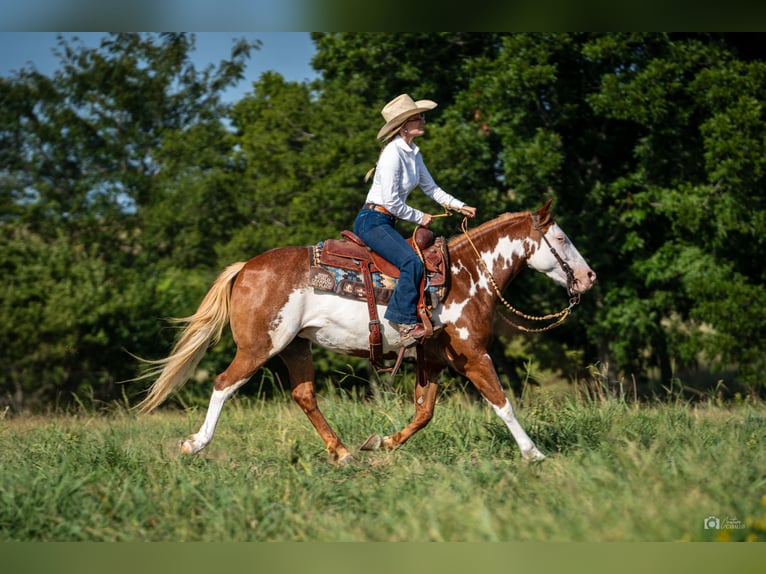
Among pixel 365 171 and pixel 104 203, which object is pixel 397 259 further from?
pixel 104 203

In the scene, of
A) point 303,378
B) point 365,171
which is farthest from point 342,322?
point 365,171

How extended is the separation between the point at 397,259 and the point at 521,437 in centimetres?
159

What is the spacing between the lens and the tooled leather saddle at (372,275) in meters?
5.95

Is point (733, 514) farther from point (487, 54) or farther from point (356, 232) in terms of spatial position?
point (487, 54)

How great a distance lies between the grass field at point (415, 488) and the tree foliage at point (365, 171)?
20.3 ft

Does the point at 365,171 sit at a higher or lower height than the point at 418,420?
higher

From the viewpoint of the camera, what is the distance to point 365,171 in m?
15.3

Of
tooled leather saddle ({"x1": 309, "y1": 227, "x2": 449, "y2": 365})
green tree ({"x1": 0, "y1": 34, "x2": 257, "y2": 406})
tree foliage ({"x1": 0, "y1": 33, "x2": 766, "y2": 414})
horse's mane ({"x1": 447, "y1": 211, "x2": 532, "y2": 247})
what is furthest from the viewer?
green tree ({"x1": 0, "y1": 34, "x2": 257, "y2": 406})

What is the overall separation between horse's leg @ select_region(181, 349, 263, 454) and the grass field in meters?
0.13

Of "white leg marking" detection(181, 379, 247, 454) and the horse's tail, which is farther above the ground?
the horse's tail

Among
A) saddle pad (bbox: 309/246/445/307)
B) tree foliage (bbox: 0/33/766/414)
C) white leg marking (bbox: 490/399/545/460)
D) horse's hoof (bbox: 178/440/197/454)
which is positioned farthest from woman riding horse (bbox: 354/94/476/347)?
tree foliage (bbox: 0/33/766/414)

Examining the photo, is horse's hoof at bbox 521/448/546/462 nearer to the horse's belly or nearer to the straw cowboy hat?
the horse's belly

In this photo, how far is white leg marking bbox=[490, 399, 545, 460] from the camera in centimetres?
566
